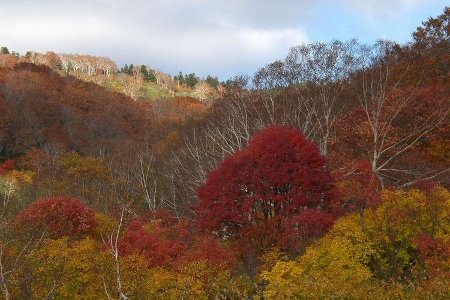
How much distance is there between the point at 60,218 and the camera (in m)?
24.8

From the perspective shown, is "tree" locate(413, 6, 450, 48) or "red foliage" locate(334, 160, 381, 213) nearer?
"red foliage" locate(334, 160, 381, 213)

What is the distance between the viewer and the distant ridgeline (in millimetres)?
129000

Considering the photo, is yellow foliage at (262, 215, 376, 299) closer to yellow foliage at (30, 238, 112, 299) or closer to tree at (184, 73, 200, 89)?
yellow foliage at (30, 238, 112, 299)

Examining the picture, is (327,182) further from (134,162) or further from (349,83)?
(134,162)

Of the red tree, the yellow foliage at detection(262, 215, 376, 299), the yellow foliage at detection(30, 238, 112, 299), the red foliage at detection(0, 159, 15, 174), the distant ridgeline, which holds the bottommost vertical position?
the red foliage at detection(0, 159, 15, 174)

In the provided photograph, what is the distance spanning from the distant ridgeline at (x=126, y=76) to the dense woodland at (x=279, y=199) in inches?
3154

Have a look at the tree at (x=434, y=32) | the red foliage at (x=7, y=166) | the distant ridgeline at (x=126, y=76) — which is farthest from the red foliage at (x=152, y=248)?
the distant ridgeline at (x=126, y=76)

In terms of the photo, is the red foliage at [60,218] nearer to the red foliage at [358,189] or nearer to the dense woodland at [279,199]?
the dense woodland at [279,199]

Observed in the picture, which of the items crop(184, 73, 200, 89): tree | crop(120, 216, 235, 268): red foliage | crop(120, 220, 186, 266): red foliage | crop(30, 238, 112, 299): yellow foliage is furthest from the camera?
crop(184, 73, 200, 89): tree

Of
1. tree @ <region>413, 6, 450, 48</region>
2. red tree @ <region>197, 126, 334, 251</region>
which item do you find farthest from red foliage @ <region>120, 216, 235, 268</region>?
tree @ <region>413, 6, 450, 48</region>

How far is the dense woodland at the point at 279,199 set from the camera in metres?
17.1

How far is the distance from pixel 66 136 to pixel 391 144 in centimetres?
4766

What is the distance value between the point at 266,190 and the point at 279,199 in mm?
802

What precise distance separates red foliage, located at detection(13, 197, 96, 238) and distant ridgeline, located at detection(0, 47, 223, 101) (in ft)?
320
